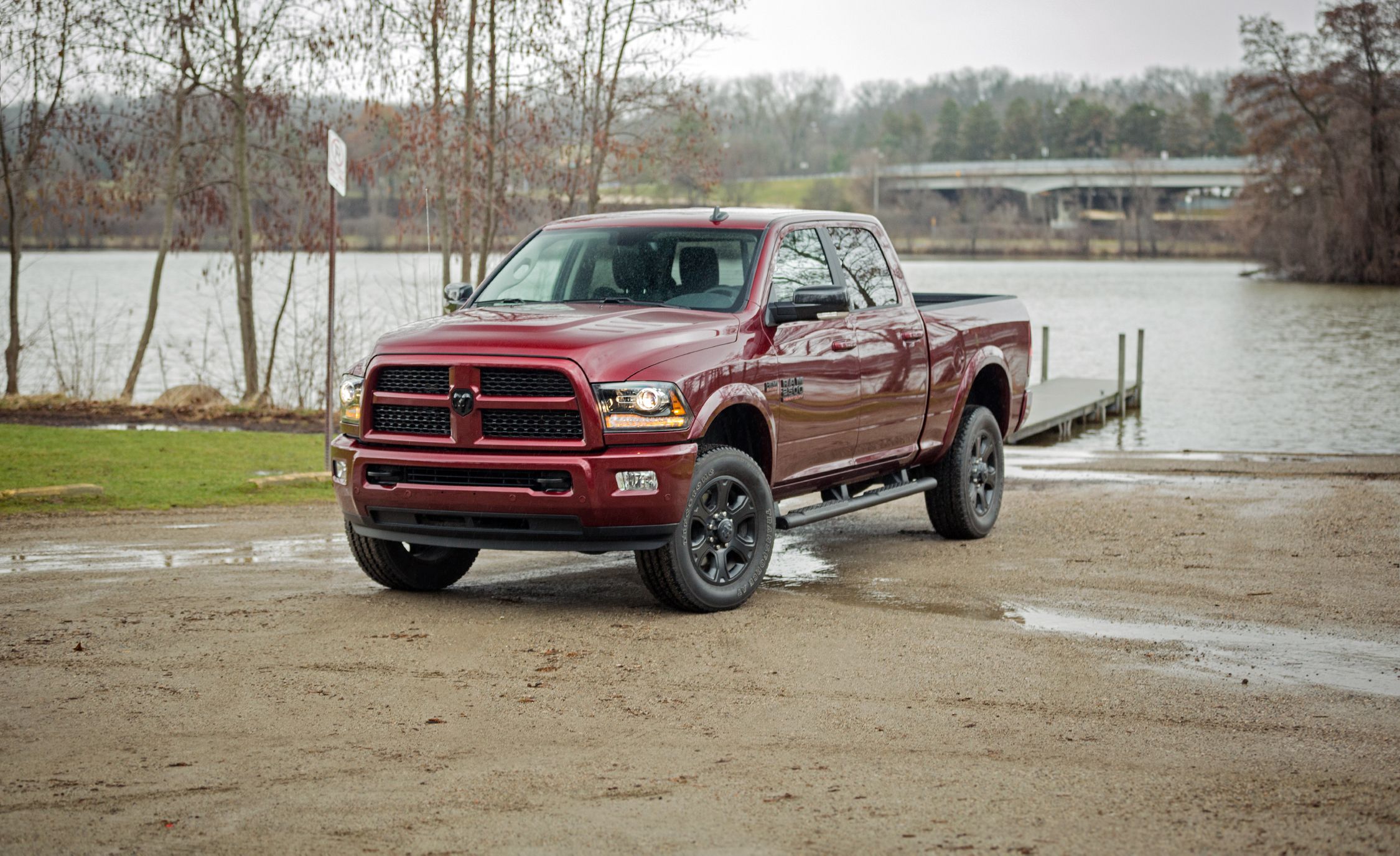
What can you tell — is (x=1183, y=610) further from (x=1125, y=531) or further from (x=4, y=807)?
(x=4, y=807)

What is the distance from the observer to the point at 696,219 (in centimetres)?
897

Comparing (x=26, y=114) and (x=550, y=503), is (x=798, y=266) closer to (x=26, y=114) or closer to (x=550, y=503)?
(x=550, y=503)

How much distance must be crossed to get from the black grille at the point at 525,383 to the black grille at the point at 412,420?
29 centimetres

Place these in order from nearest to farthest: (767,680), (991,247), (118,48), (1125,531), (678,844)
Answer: (678,844)
(767,680)
(1125,531)
(118,48)
(991,247)

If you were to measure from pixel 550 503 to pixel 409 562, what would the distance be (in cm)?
160

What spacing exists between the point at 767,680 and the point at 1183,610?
2.83 m

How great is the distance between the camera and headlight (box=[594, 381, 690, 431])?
7.43 m

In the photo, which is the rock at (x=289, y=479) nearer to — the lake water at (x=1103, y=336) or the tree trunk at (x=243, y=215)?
the lake water at (x=1103, y=336)

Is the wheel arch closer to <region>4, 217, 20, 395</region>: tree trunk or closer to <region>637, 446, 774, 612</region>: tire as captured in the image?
<region>637, 446, 774, 612</region>: tire

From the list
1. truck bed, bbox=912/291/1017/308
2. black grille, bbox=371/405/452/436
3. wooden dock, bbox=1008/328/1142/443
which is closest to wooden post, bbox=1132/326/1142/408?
wooden dock, bbox=1008/328/1142/443

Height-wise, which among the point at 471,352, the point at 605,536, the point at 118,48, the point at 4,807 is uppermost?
the point at 118,48

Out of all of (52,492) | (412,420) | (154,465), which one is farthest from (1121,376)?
(412,420)

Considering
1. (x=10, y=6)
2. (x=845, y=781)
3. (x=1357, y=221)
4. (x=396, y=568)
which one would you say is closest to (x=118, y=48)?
(x=10, y=6)

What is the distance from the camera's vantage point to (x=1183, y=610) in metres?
8.23
